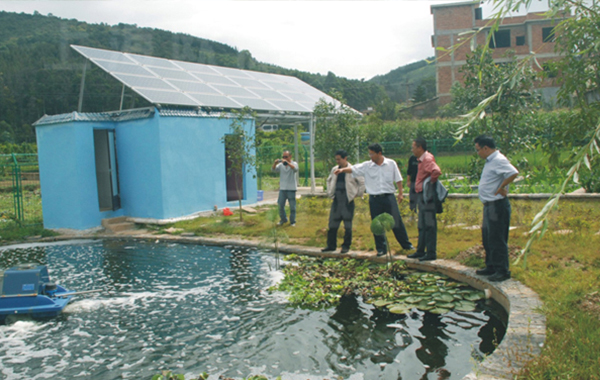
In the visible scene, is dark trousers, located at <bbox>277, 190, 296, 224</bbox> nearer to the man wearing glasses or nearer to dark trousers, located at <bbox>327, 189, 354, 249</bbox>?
the man wearing glasses

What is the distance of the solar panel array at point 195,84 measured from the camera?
12.5 metres

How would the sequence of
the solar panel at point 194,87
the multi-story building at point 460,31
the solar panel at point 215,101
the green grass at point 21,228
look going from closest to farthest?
the green grass at point 21,228 < the solar panel at point 215,101 < the solar panel at point 194,87 < the multi-story building at point 460,31

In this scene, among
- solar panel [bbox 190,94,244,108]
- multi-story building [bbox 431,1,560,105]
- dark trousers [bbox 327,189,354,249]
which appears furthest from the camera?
multi-story building [bbox 431,1,560,105]

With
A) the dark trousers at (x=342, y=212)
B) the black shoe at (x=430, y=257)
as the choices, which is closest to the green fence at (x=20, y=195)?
the dark trousers at (x=342, y=212)

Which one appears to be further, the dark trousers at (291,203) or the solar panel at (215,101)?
the solar panel at (215,101)

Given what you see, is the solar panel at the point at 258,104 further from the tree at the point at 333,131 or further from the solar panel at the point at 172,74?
the solar panel at the point at 172,74

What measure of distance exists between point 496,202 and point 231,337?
360 centimetres

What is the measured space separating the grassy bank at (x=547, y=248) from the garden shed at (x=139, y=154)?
1220 mm

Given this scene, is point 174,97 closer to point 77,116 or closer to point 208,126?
point 208,126

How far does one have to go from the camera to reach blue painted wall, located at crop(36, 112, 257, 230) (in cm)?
1202

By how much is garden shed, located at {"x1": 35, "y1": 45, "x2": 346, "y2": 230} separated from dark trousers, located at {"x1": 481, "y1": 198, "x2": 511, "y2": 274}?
27.4 feet

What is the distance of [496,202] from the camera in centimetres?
571

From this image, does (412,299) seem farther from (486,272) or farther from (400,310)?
(486,272)

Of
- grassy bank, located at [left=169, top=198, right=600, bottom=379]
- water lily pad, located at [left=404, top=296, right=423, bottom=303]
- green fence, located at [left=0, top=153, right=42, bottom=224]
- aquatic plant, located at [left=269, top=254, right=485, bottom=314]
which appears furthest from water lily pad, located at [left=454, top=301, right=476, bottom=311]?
green fence, located at [left=0, top=153, right=42, bottom=224]
